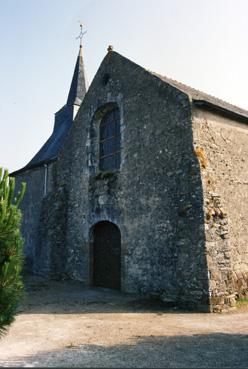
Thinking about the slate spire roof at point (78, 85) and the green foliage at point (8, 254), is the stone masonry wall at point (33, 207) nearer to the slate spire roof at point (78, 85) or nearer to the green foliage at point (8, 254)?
the slate spire roof at point (78, 85)

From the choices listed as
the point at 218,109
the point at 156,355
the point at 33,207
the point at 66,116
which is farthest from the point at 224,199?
the point at 66,116

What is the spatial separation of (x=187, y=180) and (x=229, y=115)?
9.29 feet

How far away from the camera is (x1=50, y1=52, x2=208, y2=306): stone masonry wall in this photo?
772 centimetres

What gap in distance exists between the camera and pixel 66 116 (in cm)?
1945

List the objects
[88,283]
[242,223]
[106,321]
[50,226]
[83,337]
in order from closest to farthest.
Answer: [83,337] → [106,321] → [242,223] → [88,283] → [50,226]

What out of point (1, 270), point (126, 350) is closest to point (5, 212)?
point (1, 270)

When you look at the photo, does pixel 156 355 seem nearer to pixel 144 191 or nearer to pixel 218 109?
pixel 144 191

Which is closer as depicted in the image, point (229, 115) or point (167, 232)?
point (167, 232)

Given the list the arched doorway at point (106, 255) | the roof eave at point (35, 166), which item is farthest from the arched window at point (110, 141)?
the roof eave at point (35, 166)

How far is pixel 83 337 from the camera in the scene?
5234 millimetres

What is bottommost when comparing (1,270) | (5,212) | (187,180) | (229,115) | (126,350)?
(126,350)

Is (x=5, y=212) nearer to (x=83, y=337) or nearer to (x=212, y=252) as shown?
(x=83, y=337)

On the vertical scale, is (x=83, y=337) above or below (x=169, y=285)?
below

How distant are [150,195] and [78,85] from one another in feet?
43.7
